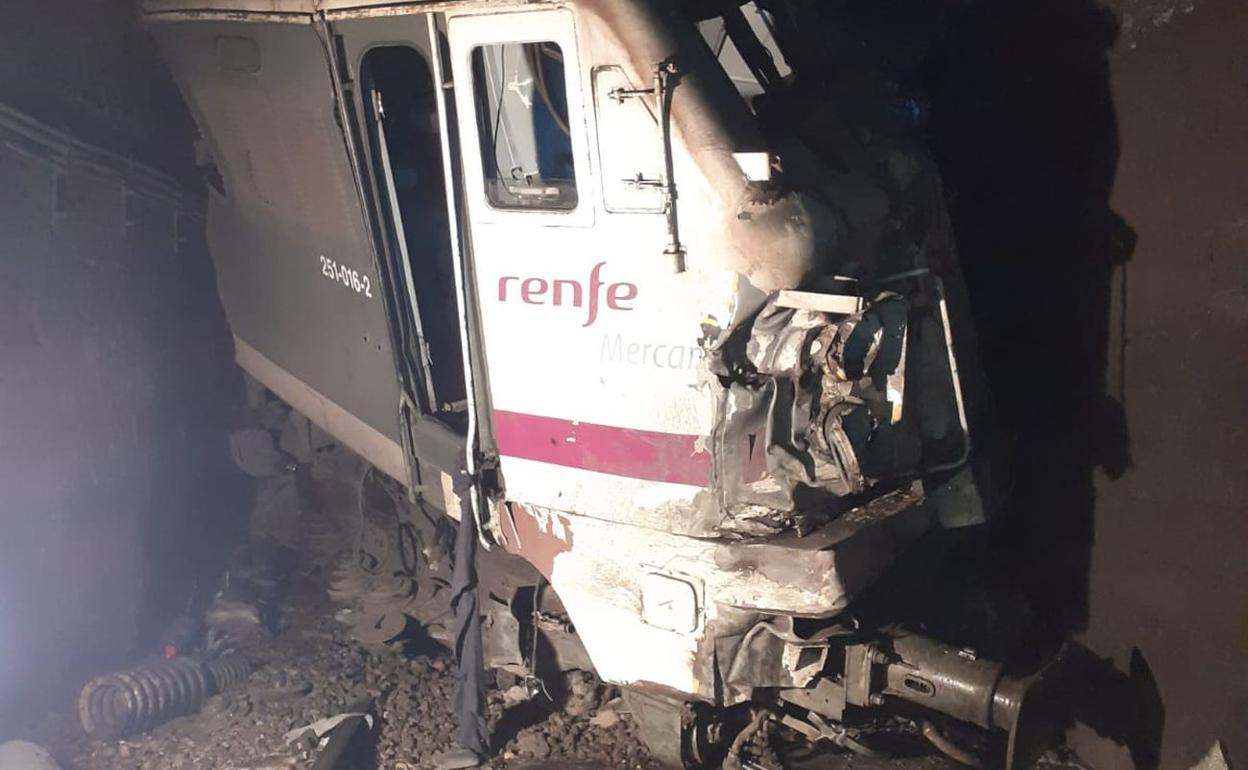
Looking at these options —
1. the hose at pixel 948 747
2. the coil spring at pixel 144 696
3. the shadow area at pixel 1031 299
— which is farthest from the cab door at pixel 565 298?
the coil spring at pixel 144 696

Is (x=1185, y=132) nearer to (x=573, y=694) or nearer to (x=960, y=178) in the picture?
(x=960, y=178)

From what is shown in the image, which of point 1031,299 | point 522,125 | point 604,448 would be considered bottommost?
point 604,448

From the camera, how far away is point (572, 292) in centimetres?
331

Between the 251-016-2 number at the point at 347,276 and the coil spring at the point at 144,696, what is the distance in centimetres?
193

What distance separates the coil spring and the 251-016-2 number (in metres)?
1.93

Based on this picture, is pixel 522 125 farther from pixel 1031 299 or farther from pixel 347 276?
pixel 1031 299

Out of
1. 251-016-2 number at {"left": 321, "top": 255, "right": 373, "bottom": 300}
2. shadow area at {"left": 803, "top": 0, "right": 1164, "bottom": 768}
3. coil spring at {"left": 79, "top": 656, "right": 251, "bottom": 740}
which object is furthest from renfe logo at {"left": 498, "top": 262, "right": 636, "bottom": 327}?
coil spring at {"left": 79, "top": 656, "right": 251, "bottom": 740}

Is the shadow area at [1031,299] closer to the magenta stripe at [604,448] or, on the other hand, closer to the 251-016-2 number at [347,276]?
the magenta stripe at [604,448]

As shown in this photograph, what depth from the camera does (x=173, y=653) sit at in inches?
209

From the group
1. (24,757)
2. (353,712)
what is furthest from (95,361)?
(353,712)

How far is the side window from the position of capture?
3365mm

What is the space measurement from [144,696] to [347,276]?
2052 millimetres

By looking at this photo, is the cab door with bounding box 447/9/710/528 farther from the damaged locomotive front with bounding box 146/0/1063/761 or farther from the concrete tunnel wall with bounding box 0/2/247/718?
the concrete tunnel wall with bounding box 0/2/247/718

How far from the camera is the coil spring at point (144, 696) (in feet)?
15.5
